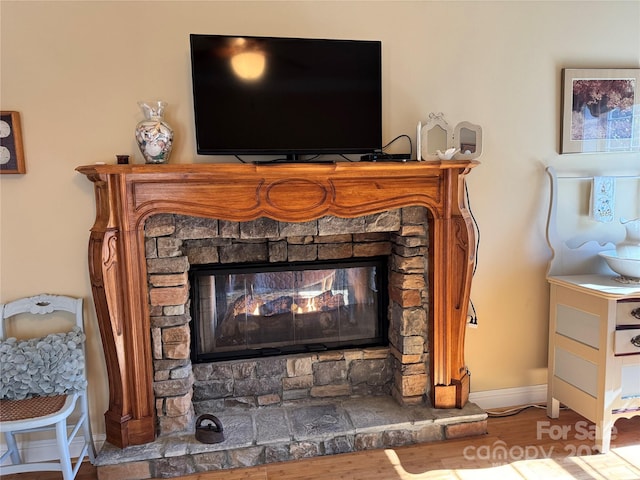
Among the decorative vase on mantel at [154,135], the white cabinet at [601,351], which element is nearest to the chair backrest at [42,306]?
the decorative vase on mantel at [154,135]

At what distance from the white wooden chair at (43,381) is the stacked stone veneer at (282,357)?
0.34 m

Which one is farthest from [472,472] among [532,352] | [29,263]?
[29,263]

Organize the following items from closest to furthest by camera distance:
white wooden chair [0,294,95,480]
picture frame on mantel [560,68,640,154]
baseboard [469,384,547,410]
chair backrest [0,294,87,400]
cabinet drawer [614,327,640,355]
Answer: white wooden chair [0,294,95,480] < chair backrest [0,294,87,400] < cabinet drawer [614,327,640,355] < picture frame on mantel [560,68,640,154] < baseboard [469,384,547,410]

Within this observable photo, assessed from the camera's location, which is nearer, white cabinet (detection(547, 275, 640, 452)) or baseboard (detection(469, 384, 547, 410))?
white cabinet (detection(547, 275, 640, 452))

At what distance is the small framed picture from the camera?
7.27ft

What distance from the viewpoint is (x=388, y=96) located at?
2549mm

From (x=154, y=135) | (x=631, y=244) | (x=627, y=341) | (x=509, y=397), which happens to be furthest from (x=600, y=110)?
(x=154, y=135)

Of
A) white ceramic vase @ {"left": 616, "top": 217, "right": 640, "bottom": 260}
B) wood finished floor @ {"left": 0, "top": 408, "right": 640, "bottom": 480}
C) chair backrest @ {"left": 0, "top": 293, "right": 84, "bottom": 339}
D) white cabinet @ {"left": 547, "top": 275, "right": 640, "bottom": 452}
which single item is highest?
white ceramic vase @ {"left": 616, "top": 217, "right": 640, "bottom": 260}

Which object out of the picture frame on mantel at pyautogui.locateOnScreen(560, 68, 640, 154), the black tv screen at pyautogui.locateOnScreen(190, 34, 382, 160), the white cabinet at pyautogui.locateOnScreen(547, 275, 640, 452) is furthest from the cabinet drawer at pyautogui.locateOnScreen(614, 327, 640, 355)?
the black tv screen at pyautogui.locateOnScreen(190, 34, 382, 160)

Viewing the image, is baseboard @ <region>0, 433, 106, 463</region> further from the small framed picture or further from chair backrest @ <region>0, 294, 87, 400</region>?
the small framed picture

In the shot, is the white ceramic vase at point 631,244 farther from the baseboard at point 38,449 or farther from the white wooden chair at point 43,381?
the baseboard at point 38,449

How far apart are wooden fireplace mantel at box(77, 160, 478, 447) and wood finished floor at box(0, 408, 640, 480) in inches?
19.5

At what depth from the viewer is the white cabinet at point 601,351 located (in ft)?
7.80

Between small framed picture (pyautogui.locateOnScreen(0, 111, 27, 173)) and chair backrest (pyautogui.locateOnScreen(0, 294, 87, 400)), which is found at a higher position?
small framed picture (pyautogui.locateOnScreen(0, 111, 27, 173))
